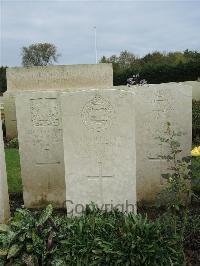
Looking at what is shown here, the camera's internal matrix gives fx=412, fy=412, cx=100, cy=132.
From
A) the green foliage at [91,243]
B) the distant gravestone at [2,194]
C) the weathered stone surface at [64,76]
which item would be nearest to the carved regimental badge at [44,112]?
the distant gravestone at [2,194]

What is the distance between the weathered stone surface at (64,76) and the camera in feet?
42.0

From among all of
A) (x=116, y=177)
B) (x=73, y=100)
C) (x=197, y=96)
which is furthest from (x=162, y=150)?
(x=197, y=96)

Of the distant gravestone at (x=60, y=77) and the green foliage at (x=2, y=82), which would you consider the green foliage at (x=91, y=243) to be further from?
the green foliage at (x=2, y=82)

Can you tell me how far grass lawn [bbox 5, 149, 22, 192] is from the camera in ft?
25.3

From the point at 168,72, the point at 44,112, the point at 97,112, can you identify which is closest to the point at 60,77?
the point at 44,112

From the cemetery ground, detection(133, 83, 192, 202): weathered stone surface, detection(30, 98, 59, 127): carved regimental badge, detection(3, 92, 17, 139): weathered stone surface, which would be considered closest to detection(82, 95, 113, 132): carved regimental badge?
the cemetery ground

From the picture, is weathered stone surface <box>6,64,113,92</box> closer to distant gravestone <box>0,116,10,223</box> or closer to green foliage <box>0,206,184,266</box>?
distant gravestone <box>0,116,10,223</box>

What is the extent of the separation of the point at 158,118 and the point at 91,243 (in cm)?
279

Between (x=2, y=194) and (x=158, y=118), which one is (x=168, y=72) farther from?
(x=2, y=194)

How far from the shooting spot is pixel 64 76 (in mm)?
12953

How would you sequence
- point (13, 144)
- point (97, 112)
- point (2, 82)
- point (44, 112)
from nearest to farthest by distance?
point (97, 112) → point (44, 112) → point (13, 144) → point (2, 82)

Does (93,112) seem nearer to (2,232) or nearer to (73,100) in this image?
(73,100)

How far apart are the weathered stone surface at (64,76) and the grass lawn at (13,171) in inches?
103

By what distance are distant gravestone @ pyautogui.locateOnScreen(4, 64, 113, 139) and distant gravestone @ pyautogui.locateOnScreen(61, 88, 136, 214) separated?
7.84 metres
